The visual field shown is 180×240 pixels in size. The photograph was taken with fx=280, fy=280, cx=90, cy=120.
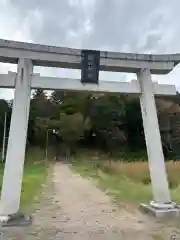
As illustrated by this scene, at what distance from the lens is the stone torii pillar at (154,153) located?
6.02 meters

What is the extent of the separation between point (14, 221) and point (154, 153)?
10.5 feet

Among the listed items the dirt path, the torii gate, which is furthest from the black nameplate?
the dirt path

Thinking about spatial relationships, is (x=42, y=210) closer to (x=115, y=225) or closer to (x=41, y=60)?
(x=115, y=225)

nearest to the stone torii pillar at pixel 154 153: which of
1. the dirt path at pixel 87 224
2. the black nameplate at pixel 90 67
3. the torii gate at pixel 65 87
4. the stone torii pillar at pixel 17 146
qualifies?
the torii gate at pixel 65 87

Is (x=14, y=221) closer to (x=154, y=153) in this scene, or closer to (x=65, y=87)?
(x=65, y=87)

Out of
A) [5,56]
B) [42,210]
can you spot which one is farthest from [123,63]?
[42,210]

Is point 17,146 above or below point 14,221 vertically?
above

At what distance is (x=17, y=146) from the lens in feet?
18.0

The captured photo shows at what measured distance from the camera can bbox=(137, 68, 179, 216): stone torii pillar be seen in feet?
19.7

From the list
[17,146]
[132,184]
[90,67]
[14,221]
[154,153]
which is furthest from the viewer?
[132,184]

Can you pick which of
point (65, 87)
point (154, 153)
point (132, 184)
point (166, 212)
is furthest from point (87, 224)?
point (132, 184)

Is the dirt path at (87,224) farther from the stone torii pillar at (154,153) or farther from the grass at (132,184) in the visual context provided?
the grass at (132,184)

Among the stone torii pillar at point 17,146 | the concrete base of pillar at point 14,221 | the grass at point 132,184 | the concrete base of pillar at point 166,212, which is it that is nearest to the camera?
the concrete base of pillar at point 14,221

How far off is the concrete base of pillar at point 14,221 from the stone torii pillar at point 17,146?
2 cm
